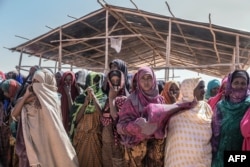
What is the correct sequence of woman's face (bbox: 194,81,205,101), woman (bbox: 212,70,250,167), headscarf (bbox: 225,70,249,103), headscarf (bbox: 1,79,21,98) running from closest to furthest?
woman (bbox: 212,70,250,167) < headscarf (bbox: 225,70,249,103) < woman's face (bbox: 194,81,205,101) < headscarf (bbox: 1,79,21,98)

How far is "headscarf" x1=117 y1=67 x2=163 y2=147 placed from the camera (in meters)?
3.13

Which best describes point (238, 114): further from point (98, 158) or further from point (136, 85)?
point (98, 158)

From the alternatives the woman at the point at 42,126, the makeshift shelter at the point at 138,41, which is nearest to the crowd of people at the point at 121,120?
the woman at the point at 42,126

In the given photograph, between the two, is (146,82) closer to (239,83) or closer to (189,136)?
(189,136)

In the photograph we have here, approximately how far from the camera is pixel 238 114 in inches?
116

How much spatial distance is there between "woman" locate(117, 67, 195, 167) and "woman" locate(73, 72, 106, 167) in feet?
2.22

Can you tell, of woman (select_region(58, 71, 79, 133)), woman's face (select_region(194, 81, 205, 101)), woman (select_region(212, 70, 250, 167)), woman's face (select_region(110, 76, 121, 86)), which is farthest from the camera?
woman (select_region(58, 71, 79, 133))

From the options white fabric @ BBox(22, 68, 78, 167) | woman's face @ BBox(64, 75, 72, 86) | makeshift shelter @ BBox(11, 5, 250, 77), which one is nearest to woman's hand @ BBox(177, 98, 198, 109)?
white fabric @ BBox(22, 68, 78, 167)

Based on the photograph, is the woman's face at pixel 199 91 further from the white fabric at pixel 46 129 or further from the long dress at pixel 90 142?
the white fabric at pixel 46 129

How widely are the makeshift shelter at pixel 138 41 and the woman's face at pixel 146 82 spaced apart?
198 inches

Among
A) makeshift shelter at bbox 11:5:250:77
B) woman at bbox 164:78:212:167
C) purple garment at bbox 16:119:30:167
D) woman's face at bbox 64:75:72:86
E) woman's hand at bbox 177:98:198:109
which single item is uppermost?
makeshift shelter at bbox 11:5:250:77

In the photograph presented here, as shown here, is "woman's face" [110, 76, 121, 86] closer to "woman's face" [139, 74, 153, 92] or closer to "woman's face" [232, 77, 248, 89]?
"woman's face" [139, 74, 153, 92]

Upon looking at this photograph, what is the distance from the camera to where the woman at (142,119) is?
10.1 ft

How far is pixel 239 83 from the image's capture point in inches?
120
